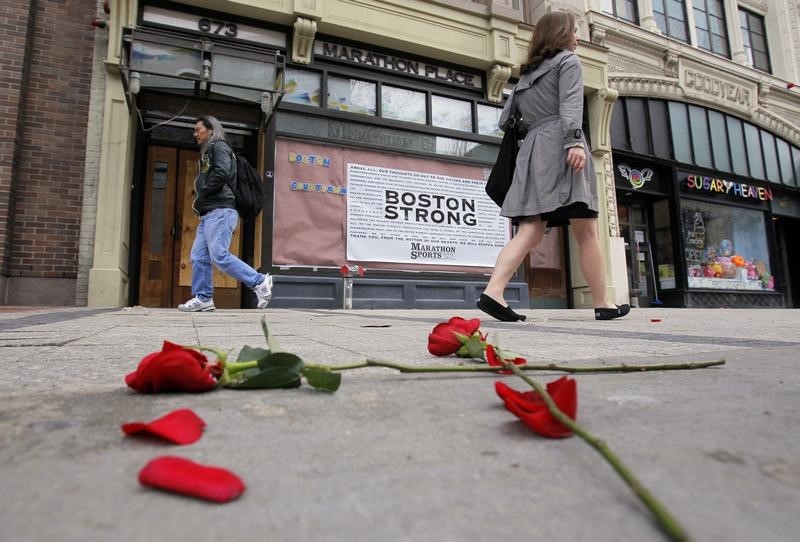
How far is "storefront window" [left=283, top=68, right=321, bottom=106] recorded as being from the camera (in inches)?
275

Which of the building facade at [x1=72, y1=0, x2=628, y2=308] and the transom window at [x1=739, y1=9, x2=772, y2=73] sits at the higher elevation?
the transom window at [x1=739, y1=9, x2=772, y2=73]

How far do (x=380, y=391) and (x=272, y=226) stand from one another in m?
6.07

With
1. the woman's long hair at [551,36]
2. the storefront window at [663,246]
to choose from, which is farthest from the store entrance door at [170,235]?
the storefront window at [663,246]

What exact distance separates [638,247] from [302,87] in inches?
304

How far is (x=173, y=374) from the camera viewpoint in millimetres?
742

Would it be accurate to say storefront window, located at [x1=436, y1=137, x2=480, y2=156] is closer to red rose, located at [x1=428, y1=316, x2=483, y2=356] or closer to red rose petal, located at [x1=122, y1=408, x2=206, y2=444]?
red rose, located at [x1=428, y1=316, x2=483, y2=356]

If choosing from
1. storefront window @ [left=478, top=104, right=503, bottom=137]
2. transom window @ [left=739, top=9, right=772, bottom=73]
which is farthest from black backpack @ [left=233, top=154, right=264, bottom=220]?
transom window @ [left=739, top=9, right=772, bottom=73]

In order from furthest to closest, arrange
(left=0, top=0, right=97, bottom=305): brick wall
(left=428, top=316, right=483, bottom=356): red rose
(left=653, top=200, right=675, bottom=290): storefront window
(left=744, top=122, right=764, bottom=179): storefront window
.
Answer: (left=744, top=122, right=764, bottom=179): storefront window
(left=653, top=200, right=675, bottom=290): storefront window
(left=0, top=0, right=97, bottom=305): brick wall
(left=428, top=316, right=483, bottom=356): red rose

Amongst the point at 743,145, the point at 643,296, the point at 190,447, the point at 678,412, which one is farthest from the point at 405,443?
the point at 743,145

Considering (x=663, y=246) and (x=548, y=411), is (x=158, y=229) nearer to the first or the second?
(x=548, y=411)

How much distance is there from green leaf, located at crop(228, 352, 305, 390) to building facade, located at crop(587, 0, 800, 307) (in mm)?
10185

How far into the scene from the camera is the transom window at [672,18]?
11.2m

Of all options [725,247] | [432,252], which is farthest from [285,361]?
[725,247]

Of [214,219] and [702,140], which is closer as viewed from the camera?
[214,219]
